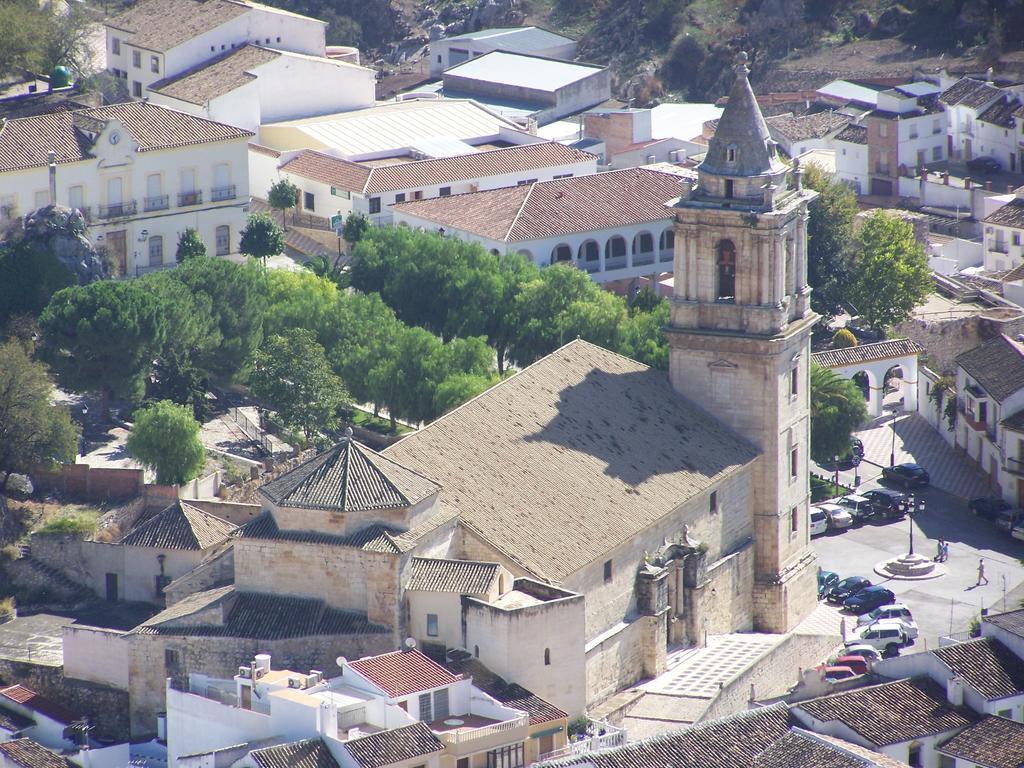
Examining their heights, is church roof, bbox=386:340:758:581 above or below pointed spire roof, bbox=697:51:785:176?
below

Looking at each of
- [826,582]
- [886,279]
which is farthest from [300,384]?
[886,279]

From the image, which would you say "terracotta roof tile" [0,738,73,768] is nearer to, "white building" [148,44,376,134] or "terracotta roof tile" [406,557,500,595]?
"terracotta roof tile" [406,557,500,595]

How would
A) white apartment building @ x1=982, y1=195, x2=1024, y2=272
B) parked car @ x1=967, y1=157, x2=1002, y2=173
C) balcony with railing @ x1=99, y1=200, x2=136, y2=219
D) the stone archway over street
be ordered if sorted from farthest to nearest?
parked car @ x1=967, y1=157, x2=1002, y2=173 → white apartment building @ x1=982, y1=195, x2=1024, y2=272 → the stone archway over street → balcony with railing @ x1=99, y1=200, x2=136, y2=219

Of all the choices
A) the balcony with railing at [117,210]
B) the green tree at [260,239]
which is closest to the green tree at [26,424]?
the balcony with railing at [117,210]

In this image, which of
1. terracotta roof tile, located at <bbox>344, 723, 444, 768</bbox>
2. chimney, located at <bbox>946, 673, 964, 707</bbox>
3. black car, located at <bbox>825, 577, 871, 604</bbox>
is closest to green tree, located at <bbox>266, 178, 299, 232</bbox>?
black car, located at <bbox>825, 577, 871, 604</bbox>

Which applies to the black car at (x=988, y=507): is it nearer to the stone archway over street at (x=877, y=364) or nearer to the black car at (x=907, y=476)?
the black car at (x=907, y=476)
